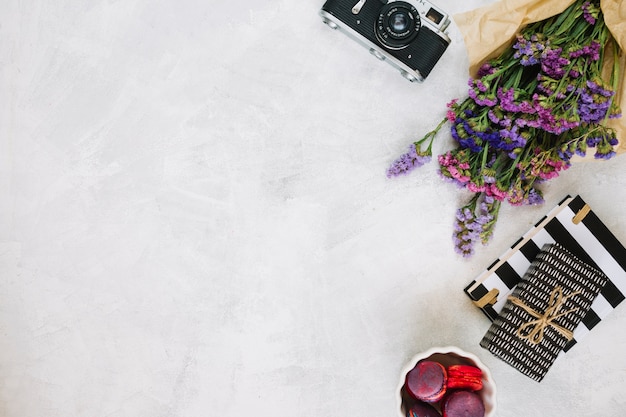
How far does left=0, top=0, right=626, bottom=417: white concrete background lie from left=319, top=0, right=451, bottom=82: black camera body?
0.28ft

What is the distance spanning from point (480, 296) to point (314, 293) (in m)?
0.36

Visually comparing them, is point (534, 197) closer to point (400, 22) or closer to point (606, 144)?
point (606, 144)

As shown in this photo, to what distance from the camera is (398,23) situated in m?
1.21

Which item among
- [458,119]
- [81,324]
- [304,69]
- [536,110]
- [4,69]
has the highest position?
[536,110]

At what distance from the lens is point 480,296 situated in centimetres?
131

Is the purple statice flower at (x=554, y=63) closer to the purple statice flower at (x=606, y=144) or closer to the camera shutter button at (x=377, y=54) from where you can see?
the purple statice flower at (x=606, y=144)

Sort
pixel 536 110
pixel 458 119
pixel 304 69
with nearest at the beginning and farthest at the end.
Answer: pixel 536 110 → pixel 458 119 → pixel 304 69

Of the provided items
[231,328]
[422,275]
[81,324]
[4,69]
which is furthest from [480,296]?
[4,69]

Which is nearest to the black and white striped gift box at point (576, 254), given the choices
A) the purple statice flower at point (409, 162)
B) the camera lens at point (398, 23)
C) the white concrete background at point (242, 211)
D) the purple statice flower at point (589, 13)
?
the white concrete background at point (242, 211)

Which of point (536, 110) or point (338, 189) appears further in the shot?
point (338, 189)

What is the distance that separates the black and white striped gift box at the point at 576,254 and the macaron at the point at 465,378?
0.47ft

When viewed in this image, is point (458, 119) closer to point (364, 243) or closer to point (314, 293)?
point (364, 243)

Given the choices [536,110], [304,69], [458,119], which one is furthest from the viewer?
[304,69]

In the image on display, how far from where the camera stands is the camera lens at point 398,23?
1.21m
